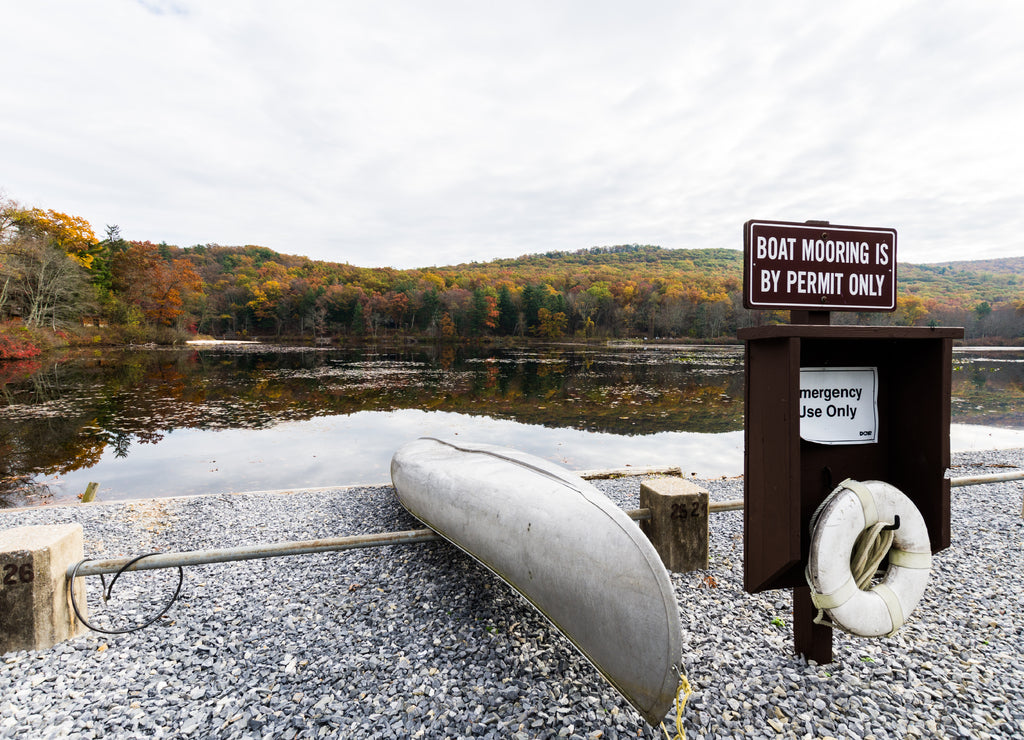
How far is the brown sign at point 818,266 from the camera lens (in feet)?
8.31

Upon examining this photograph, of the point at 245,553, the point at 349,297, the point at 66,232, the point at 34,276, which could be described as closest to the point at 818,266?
the point at 245,553

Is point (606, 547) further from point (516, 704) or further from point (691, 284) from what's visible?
point (691, 284)

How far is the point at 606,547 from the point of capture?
2.52 metres

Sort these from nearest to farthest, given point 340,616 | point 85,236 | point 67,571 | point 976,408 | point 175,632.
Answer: point 67,571
point 175,632
point 340,616
point 976,408
point 85,236

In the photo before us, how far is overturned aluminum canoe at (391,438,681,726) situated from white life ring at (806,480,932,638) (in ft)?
2.41

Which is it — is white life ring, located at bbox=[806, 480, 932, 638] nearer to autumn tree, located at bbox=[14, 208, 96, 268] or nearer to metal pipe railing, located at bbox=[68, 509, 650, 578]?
metal pipe railing, located at bbox=[68, 509, 650, 578]

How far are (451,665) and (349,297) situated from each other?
3134 inches

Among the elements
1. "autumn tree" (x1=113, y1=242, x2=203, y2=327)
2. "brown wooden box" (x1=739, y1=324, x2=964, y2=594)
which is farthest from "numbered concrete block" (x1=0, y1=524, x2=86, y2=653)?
"autumn tree" (x1=113, y1=242, x2=203, y2=327)

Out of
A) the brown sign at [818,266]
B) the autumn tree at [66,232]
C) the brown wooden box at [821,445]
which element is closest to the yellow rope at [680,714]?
the brown wooden box at [821,445]

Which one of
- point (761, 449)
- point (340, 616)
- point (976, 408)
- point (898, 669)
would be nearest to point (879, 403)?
point (761, 449)

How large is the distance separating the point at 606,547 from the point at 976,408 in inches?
781

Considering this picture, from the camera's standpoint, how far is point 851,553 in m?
2.43

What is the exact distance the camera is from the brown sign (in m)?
2.53

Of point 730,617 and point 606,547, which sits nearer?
point 606,547
